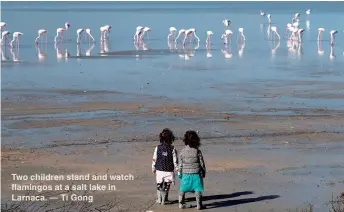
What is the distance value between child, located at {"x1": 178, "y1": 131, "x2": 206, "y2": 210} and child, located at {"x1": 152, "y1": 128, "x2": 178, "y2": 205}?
0.13m

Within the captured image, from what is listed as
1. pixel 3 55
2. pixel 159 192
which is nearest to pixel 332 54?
pixel 3 55

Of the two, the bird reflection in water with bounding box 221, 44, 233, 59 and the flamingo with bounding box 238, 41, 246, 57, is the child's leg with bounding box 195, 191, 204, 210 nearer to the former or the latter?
the bird reflection in water with bounding box 221, 44, 233, 59

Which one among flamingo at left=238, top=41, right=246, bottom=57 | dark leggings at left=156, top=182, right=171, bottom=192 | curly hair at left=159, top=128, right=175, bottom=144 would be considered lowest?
dark leggings at left=156, top=182, right=171, bottom=192

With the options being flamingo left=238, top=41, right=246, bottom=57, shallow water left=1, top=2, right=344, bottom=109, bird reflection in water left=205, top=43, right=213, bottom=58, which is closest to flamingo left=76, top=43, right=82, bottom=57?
shallow water left=1, top=2, right=344, bottom=109

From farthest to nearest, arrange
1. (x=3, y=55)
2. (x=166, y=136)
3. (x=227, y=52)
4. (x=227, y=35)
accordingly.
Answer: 1. (x=227, y=35)
2. (x=227, y=52)
3. (x=3, y=55)
4. (x=166, y=136)

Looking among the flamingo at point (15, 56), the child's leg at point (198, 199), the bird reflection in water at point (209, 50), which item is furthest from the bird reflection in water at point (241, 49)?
the child's leg at point (198, 199)

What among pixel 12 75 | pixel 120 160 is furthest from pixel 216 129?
pixel 12 75

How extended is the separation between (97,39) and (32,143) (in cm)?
2662

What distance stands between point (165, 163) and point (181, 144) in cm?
361

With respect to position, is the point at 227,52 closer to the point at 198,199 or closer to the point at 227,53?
the point at 227,53

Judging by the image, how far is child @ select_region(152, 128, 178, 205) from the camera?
8.91 meters

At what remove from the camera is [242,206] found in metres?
9.08

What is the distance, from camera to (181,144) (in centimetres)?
1256

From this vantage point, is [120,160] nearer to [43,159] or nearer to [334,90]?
[43,159]
